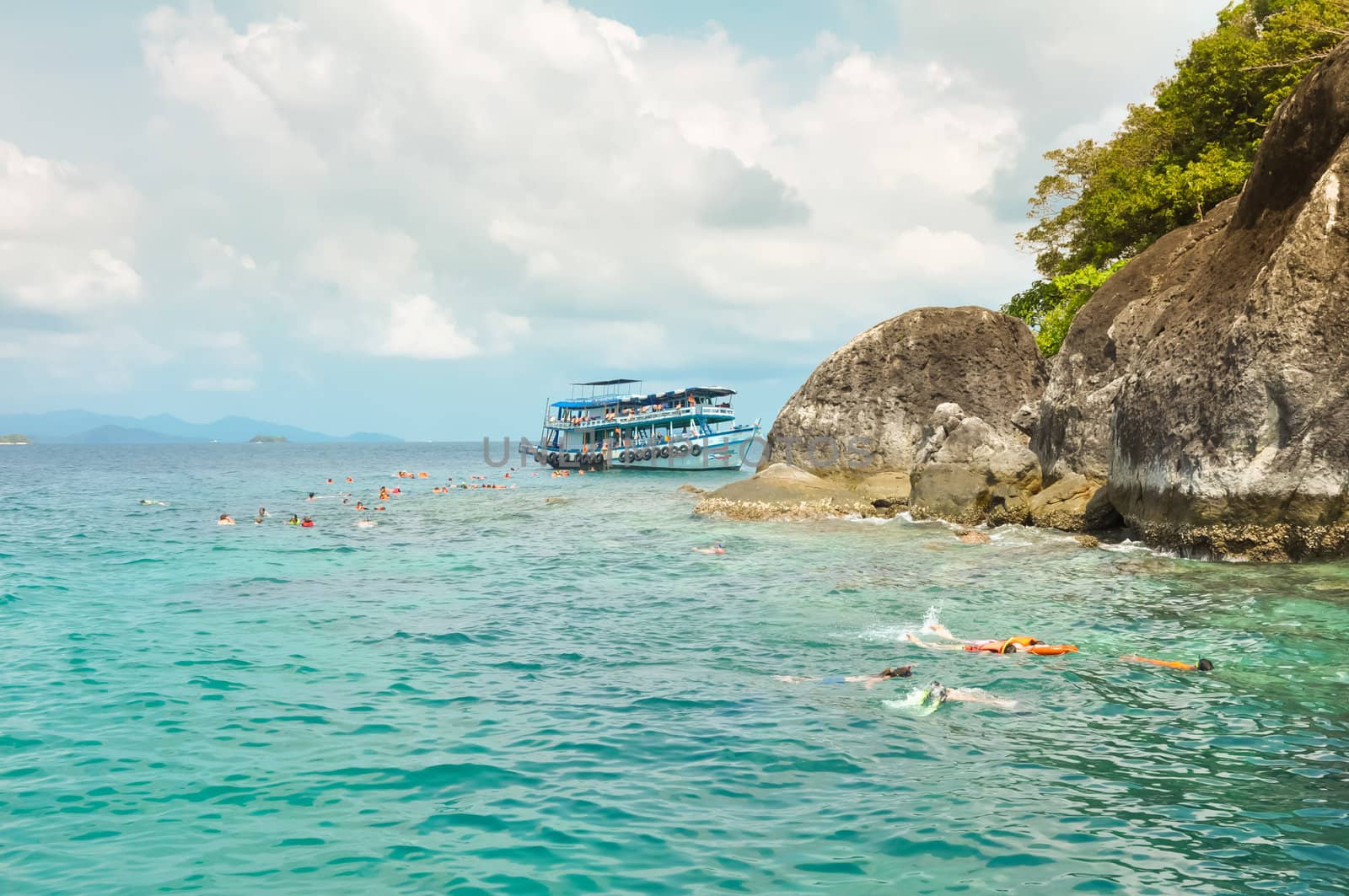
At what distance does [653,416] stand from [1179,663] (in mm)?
58099

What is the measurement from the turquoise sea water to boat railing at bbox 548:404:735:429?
159ft

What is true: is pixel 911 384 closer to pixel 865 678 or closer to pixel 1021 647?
pixel 1021 647

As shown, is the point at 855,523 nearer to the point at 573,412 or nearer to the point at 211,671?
the point at 211,671

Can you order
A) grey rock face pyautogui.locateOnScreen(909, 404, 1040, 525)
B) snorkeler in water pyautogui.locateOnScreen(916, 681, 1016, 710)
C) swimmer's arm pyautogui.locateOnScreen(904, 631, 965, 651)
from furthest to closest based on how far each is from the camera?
grey rock face pyautogui.locateOnScreen(909, 404, 1040, 525), swimmer's arm pyautogui.locateOnScreen(904, 631, 965, 651), snorkeler in water pyautogui.locateOnScreen(916, 681, 1016, 710)

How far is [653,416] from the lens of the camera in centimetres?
6800

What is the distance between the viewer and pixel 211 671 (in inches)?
432

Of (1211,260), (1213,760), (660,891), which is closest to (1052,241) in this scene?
(1211,260)

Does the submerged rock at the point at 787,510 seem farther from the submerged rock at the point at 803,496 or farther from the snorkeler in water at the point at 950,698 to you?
the snorkeler in water at the point at 950,698

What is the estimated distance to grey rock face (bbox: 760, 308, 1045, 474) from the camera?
3578 cm

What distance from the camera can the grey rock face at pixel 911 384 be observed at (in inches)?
1409

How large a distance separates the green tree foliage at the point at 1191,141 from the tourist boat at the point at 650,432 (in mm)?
30516

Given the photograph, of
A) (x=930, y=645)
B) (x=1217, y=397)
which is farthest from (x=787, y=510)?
(x=930, y=645)

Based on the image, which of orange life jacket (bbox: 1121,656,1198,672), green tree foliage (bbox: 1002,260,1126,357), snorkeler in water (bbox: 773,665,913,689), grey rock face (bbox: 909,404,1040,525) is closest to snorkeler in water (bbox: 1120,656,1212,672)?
orange life jacket (bbox: 1121,656,1198,672)

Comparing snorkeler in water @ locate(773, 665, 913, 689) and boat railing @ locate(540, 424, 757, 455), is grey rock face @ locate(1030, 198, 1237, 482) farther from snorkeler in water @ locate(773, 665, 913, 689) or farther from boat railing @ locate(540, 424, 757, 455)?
boat railing @ locate(540, 424, 757, 455)
